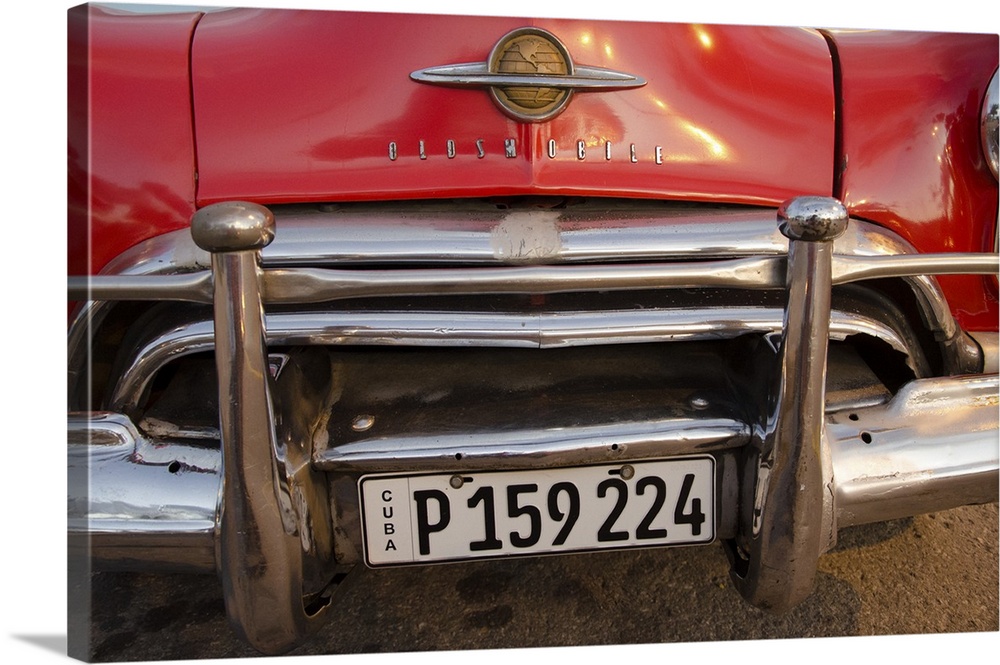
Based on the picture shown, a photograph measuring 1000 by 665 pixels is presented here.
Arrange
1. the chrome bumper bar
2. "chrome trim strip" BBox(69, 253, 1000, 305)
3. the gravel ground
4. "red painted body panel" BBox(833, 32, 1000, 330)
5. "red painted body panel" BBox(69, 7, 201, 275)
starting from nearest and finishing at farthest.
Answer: "chrome trim strip" BBox(69, 253, 1000, 305)
the chrome bumper bar
"red painted body panel" BBox(69, 7, 201, 275)
"red painted body panel" BBox(833, 32, 1000, 330)
the gravel ground

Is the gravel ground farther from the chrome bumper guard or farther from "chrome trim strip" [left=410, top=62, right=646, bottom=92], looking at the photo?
"chrome trim strip" [left=410, top=62, right=646, bottom=92]

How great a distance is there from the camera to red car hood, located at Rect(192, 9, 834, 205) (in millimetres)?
1281

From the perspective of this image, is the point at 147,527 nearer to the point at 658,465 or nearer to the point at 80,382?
the point at 80,382

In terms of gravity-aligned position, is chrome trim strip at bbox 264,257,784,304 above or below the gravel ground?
above

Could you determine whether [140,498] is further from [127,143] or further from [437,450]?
[127,143]

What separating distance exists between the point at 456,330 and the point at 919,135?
93 centimetres

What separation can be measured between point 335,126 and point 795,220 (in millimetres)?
751

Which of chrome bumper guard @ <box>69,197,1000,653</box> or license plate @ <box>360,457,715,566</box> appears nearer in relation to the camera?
chrome bumper guard @ <box>69,197,1000,653</box>

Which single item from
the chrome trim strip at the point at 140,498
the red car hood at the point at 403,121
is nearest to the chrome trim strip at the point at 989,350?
the red car hood at the point at 403,121

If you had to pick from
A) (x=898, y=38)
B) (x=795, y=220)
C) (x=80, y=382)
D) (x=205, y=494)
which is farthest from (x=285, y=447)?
(x=898, y=38)

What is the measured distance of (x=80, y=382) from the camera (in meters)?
1.31

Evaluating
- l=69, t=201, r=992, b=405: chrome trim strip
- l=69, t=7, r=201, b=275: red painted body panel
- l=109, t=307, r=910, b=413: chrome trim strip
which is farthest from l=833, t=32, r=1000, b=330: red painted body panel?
l=69, t=7, r=201, b=275: red painted body panel

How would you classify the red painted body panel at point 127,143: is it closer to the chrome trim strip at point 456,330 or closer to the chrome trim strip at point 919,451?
the chrome trim strip at point 456,330

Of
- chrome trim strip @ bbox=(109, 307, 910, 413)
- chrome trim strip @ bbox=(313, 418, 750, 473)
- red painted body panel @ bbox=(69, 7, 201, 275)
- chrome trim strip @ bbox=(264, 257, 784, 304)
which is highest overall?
red painted body panel @ bbox=(69, 7, 201, 275)
